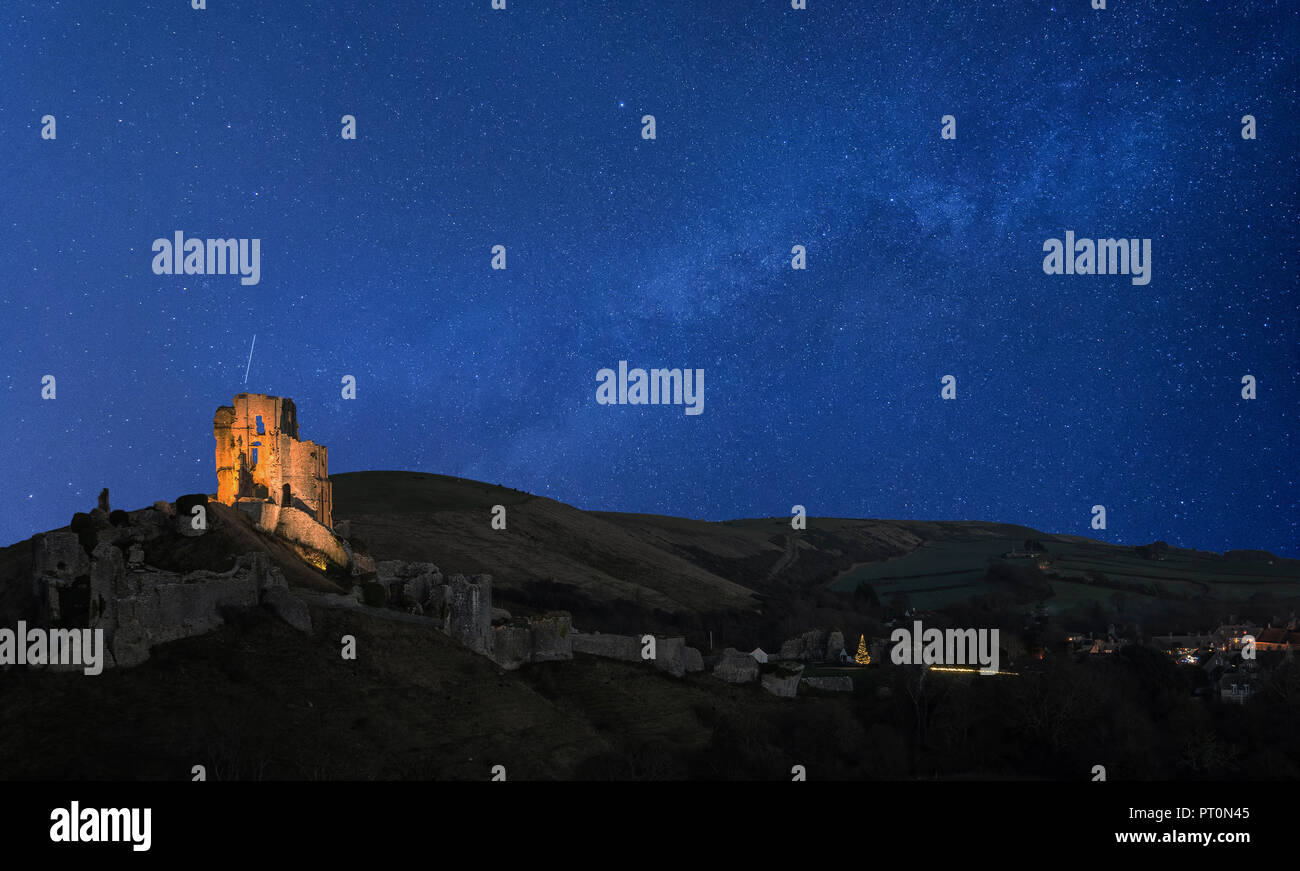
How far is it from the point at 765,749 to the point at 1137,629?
8662cm

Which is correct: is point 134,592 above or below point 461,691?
above

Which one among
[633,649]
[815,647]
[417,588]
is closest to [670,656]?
[633,649]

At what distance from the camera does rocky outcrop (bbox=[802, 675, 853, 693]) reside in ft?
241

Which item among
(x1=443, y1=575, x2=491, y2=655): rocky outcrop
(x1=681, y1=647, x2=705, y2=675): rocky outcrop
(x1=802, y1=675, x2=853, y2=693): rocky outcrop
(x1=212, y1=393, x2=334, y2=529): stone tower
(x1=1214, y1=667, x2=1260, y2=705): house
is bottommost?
(x1=1214, y1=667, x2=1260, y2=705): house

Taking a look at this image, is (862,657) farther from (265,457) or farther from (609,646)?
(265,457)

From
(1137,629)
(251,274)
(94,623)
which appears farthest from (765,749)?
(1137,629)

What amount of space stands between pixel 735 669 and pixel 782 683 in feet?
10.6

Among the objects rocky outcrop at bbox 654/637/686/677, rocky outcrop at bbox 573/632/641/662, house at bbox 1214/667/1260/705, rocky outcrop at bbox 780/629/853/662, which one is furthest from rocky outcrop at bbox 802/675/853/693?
house at bbox 1214/667/1260/705

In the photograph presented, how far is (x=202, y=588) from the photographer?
48750mm

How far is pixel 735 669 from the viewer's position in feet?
234

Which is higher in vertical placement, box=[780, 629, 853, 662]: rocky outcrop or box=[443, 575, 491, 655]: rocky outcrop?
box=[443, 575, 491, 655]: rocky outcrop

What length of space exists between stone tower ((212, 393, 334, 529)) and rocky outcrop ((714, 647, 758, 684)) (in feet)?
96.5

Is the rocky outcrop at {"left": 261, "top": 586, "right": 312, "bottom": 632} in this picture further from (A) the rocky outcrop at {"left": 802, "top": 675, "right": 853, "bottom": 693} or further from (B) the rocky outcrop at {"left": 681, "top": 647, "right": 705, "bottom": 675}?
(A) the rocky outcrop at {"left": 802, "top": 675, "right": 853, "bottom": 693}

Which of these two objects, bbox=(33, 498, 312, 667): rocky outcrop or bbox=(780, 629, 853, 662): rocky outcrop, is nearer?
bbox=(33, 498, 312, 667): rocky outcrop
